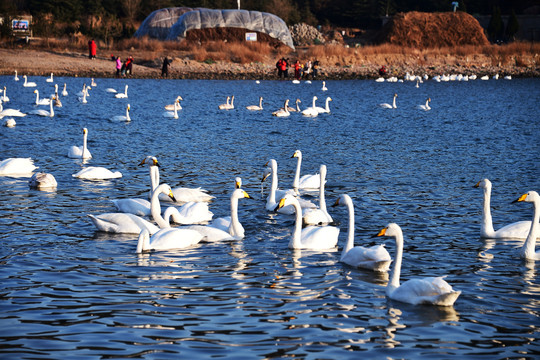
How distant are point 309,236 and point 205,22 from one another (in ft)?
198

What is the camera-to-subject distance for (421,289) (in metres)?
8.50

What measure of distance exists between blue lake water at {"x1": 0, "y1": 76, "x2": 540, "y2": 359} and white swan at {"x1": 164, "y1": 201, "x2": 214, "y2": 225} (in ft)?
2.64

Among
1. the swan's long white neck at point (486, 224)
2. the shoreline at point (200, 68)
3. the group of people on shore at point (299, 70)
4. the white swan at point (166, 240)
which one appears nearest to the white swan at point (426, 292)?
the white swan at point (166, 240)

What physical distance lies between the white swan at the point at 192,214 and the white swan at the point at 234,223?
0.63m

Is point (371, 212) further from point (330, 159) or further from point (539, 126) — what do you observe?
point (539, 126)

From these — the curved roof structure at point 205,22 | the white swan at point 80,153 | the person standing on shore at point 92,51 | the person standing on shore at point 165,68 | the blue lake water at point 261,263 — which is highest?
the curved roof structure at point 205,22

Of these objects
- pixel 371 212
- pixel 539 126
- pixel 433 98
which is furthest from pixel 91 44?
pixel 371 212

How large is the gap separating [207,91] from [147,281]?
37747 mm

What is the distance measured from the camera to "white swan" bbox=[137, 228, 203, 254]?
10773mm

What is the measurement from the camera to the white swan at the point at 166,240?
35.3 ft

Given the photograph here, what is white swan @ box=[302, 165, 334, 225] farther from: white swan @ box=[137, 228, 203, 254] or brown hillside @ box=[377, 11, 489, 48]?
brown hillside @ box=[377, 11, 489, 48]

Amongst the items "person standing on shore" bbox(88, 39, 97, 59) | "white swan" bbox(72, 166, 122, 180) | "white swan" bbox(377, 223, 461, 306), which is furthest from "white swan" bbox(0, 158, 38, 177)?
"person standing on shore" bbox(88, 39, 97, 59)

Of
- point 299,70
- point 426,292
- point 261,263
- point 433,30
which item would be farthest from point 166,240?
point 433,30

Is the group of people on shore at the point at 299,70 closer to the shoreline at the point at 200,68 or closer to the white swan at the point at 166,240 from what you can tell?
the shoreline at the point at 200,68
